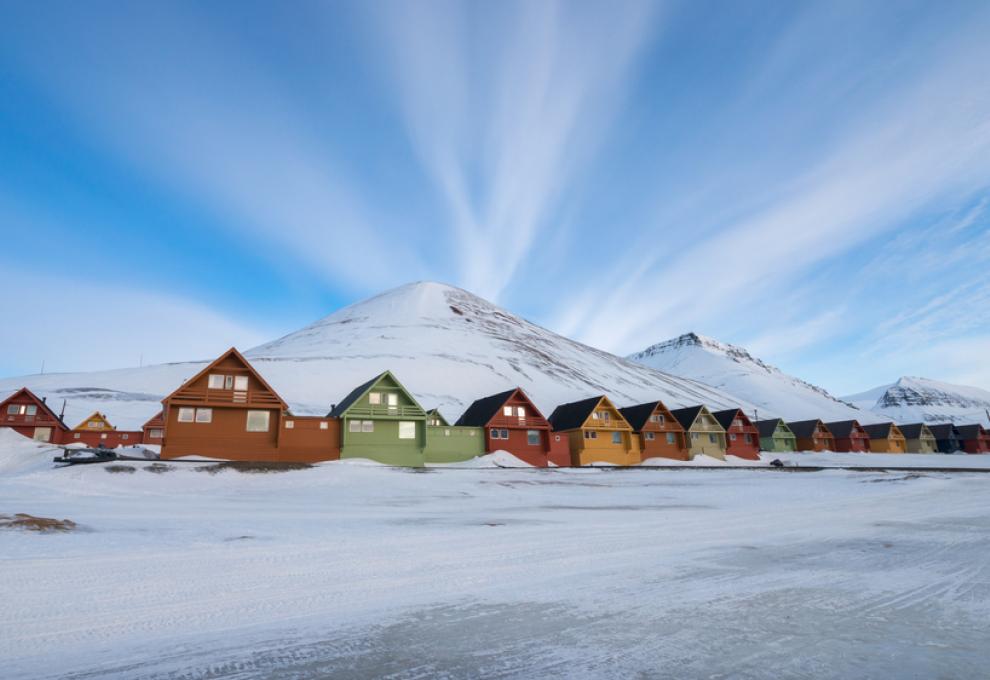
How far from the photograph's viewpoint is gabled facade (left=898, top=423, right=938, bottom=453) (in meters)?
95.1

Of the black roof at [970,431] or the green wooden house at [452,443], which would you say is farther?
the black roof at [970,431]

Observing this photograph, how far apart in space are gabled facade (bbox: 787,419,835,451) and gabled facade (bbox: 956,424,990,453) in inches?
1359

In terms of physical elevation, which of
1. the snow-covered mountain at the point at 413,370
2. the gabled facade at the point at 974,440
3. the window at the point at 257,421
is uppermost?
the snow-covered mountain at the point at 413,370

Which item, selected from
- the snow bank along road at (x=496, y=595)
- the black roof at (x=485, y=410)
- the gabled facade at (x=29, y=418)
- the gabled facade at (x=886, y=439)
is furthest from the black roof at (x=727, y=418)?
the gabled facade at (x=29, y=418)

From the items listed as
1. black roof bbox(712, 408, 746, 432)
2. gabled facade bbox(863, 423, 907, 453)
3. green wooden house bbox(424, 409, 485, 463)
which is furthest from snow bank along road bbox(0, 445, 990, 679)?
gabled facade bbox(863, 423, 907, 453)

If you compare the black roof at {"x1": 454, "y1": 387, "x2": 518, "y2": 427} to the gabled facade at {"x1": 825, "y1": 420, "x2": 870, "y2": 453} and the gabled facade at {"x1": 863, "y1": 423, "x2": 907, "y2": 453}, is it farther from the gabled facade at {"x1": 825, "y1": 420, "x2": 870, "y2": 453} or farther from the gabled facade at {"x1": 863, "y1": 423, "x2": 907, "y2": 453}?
the gabled facade at {"x1": 863, "y1": 423, "x2": 907, "y2": 453}

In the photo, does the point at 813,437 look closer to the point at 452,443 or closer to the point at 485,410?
the point at 485,410

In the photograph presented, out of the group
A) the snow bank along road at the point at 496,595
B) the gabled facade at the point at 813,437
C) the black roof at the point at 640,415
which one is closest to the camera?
the snow bank along road at the point at 496,595

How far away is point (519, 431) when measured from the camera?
5044cm

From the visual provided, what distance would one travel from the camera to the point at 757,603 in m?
6.07

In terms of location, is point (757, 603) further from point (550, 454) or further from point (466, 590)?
point (550, 454)

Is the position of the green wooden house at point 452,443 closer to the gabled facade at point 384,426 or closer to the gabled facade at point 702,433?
the gabled facade at point 384,426

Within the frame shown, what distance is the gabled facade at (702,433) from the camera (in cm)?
6181

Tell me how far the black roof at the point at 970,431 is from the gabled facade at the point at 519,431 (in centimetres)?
9718
